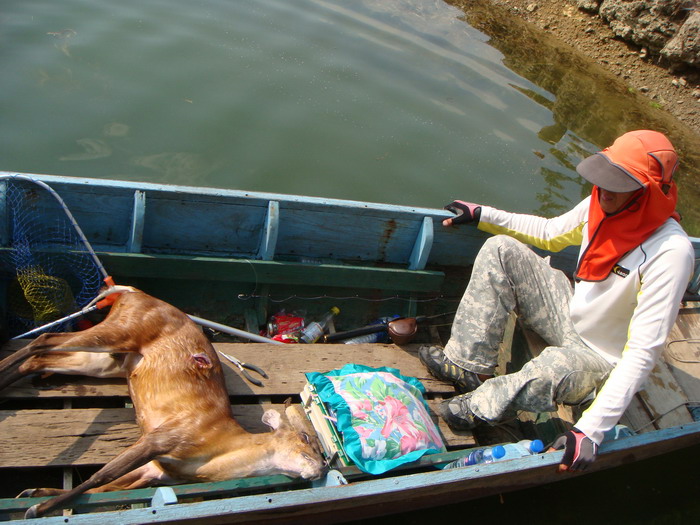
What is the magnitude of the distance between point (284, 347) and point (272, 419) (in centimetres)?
84

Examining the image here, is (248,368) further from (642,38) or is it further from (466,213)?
(642,38)

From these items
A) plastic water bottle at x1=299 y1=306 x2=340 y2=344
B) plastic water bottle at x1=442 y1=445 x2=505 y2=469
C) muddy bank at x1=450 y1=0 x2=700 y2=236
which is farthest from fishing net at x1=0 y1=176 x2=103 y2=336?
muddy bank at x1=450 y1=0 x2=700 y2=236

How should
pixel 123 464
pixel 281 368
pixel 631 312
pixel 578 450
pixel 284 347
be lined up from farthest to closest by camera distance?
pixel 284 347
pixel 281 368
pixel 631 312
pixel 578 450
pixel 123 464

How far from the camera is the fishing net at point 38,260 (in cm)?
439

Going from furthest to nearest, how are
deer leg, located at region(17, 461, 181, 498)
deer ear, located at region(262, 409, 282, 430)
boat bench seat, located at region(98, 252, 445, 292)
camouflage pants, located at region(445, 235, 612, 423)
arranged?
boat bench seat, located at region(98, 252, 445, 292) → camouflage pants, located at region(445, 235, 612, 423) → deer ear, located at region(262, 409, 282, 430) → deer leg, located at region(17, 461, 181, 498)

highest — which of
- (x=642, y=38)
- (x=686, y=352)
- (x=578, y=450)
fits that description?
(x=642, y=38)

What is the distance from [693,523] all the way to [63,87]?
8446 mm

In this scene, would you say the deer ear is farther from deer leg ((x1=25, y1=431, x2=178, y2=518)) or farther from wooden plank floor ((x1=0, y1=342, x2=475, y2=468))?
deer leg ((x1=25, y1=431, x2=178, y2=518))

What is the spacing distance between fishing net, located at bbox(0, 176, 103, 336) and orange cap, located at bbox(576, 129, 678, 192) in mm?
3508

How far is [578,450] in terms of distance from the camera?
3621mm

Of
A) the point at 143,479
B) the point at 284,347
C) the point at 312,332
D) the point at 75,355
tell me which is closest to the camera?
the point at 143,479

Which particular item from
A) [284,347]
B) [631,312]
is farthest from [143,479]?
[631,312]

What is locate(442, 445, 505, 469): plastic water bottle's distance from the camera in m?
4.02

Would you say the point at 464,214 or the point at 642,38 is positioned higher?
the point at 642,38
